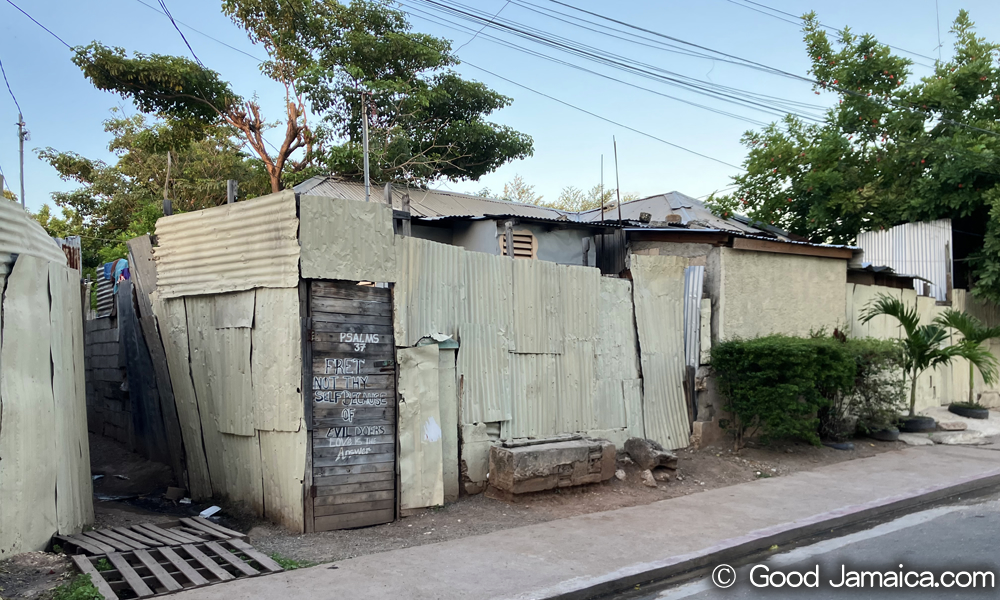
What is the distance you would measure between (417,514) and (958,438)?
406 inches

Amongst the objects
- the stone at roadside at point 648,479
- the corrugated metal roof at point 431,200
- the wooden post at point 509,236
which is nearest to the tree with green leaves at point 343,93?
the corrugated metal roof at point 431,200

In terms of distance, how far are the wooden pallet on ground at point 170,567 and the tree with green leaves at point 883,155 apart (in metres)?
15.2

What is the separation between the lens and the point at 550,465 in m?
8.01

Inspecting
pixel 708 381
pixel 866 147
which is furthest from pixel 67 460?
pixel 866 147

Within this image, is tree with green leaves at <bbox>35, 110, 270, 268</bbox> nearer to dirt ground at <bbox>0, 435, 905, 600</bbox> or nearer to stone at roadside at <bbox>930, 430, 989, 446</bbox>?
dirt ground at <bbox>0, 435, 905, 600</bbox>

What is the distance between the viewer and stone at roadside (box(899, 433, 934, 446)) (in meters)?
12.1

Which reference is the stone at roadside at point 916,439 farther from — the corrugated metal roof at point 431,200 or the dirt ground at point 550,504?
the corrugated metal roof at point 431,200

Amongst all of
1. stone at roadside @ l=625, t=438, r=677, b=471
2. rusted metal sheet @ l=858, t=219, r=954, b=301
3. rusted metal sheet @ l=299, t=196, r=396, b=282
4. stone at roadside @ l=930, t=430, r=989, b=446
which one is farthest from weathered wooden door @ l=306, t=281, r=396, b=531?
rusted metal sheet @ l=858, t=219, r=954, b=301

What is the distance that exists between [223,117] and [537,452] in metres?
14.3

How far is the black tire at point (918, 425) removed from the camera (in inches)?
497

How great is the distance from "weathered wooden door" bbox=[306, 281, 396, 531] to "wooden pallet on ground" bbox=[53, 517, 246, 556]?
98 centimetres

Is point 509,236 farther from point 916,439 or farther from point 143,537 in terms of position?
point 916,439

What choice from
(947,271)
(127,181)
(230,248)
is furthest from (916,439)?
(127,181)

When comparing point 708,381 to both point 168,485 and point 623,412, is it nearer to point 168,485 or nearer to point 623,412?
point 623,412
